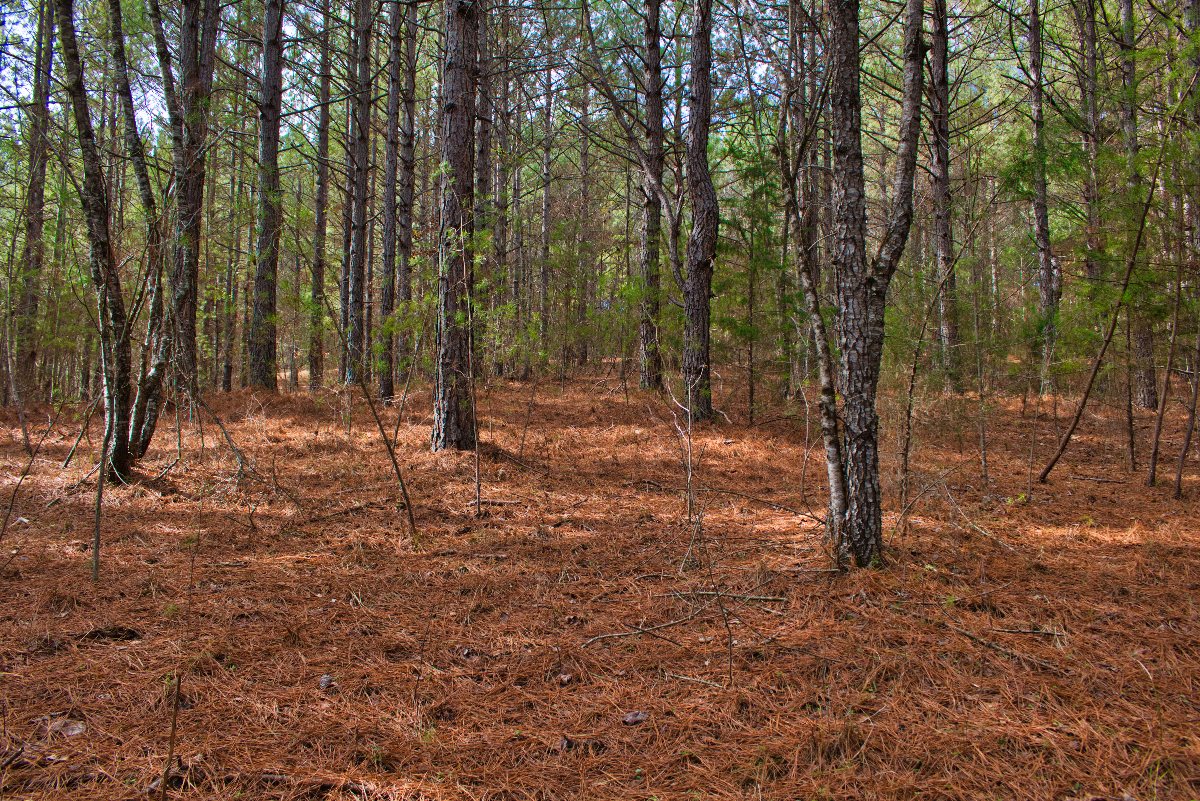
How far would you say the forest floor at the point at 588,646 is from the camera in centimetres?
195

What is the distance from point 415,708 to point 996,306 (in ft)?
31.9

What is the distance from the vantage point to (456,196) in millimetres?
5891

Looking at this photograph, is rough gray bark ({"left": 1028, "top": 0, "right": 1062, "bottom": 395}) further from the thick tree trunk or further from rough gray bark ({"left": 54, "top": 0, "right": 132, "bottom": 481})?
the thick tree trunk

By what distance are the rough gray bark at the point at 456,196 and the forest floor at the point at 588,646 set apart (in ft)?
3.95

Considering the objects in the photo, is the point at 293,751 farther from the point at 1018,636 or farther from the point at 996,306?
the point at 996,306

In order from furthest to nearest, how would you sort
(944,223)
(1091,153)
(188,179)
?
(944,223), (1091,153), (188,179)

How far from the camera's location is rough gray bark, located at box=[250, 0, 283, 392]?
9.84m

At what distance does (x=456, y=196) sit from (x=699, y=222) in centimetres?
351

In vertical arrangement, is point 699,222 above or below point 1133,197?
above

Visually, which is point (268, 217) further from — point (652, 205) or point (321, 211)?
point (652, 205)

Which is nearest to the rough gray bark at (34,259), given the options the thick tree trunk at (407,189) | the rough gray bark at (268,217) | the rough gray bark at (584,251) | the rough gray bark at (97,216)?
the rough gray bark at (268,217)

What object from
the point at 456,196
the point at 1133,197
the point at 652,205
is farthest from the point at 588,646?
the point at 652,205

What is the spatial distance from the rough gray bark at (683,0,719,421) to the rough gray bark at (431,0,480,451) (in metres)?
3.13

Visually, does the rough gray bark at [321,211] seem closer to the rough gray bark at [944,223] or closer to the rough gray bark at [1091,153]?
the rough gray bark at [944,223]
